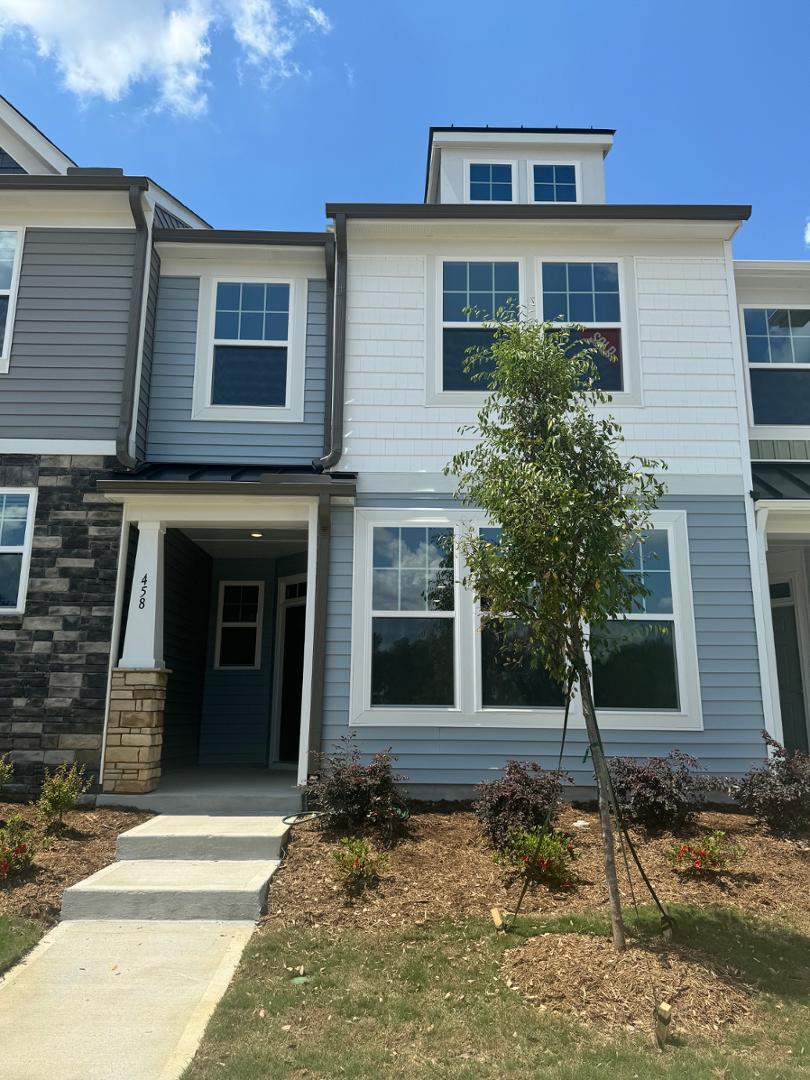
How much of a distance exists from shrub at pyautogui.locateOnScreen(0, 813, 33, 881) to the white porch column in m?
2.00

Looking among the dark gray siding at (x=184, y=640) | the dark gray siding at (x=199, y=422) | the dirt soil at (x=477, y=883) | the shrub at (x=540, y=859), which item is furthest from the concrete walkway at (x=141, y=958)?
the dark gray siding at (x=199, y=422)

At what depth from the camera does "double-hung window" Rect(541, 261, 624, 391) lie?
341 inches

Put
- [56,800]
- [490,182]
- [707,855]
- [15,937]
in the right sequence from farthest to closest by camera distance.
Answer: [490,182] → [56,800] → [707,855] → [15,937]

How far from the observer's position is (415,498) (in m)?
8.22

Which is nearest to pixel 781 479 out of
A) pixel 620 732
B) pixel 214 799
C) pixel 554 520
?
pixel 620 732

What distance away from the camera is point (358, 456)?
8.34 metres

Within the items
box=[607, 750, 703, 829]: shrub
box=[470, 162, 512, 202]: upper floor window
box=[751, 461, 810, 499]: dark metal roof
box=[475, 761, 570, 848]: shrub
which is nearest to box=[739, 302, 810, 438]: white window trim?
box=[751, 461, 810, 499]: dark metal roof

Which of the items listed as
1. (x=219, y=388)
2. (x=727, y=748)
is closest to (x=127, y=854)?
(x=219, y=388)

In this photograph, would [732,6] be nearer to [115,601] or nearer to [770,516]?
[770,516]

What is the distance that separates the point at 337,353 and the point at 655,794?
17.7 ft

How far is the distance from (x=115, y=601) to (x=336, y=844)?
335 centimetres

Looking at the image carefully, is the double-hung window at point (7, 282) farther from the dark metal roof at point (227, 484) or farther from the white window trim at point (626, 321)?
the white window trim at point (626, 321)

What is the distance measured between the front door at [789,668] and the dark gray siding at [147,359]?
8.22 meters

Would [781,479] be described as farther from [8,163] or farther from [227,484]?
[8,163]
